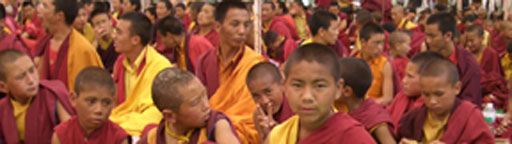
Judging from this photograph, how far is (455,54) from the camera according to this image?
4879mm

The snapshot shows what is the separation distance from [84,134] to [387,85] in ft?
8.09

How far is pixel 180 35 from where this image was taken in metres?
6.24

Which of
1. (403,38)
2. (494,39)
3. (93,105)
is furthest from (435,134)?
(494,39)

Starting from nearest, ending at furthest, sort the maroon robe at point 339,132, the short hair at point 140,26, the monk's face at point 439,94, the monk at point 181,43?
1. the maroon robe at point 339,132
2. the monk's face at point 439,94
3. the short hair at point 140,26
4. the monk at point 181,43

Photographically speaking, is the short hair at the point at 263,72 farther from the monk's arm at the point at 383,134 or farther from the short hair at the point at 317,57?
the short hair at the point at 317,57

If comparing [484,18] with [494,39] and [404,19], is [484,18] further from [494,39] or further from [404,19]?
[494,39]

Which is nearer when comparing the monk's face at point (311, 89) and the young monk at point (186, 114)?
the monk's face at point (311, 89)

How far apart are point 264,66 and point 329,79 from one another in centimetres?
117

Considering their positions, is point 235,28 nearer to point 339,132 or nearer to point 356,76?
point 356,76

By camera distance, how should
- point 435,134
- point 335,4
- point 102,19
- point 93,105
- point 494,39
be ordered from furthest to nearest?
point 335,4, point 494,39, point 102,19, point 435,134, point 93,105

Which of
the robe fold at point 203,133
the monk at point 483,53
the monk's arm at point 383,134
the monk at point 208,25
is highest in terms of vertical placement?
the robe fold at point 203,133

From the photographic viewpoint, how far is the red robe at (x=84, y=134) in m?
3.07

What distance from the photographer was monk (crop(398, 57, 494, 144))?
308 cm

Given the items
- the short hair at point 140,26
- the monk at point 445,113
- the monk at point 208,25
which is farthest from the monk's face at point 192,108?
the monk at point 208,25
